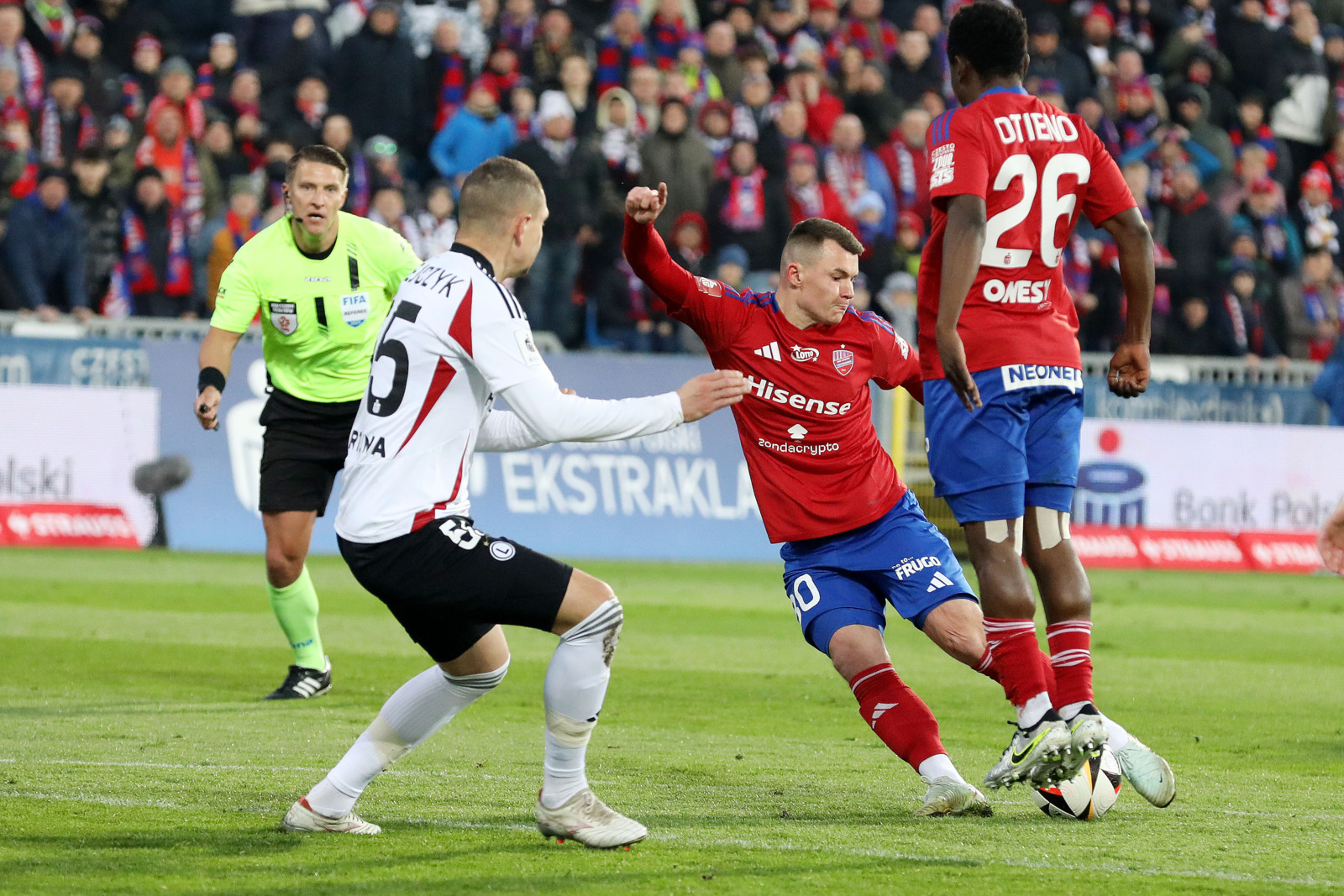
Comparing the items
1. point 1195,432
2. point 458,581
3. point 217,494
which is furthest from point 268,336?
point 1195,432

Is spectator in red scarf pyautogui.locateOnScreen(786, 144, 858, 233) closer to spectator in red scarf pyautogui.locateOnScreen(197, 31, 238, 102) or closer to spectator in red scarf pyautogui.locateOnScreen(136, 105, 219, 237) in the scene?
spectator in red scarf pyautogui.locateOnScreen(136, 105, 219, 237)

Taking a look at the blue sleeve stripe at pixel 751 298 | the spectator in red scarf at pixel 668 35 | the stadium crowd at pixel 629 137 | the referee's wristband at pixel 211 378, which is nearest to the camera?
the blue sleeve stripe at pixel 751 298

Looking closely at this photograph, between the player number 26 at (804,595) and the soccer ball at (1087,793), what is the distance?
0.97 metres

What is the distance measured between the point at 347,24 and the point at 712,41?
3907 mm

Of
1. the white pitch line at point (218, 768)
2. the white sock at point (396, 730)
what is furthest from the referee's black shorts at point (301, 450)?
the white sock at point (396, 730)

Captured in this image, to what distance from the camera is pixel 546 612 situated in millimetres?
4750

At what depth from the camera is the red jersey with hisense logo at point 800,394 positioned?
19.4 ft

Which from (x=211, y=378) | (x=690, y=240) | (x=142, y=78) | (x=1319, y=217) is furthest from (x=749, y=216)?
(x=211, y=378)

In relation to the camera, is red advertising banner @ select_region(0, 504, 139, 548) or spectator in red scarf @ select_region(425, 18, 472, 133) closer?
red advertising banner @ select_region(0, 504, 139, 548)

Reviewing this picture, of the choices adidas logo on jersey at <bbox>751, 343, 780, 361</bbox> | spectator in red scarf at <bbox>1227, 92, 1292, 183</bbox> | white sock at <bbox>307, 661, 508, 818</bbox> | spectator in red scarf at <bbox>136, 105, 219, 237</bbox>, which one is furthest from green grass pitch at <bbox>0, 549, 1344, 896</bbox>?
spectator in red scarf at <bbox>1227, 92, 1292, 183</bbox>

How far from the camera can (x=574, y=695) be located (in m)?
4.80

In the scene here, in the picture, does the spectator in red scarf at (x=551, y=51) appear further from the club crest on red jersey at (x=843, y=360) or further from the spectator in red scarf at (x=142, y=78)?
the club crest on red jersey at (x=843, y=360)

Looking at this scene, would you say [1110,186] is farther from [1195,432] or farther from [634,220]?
[1195,432]

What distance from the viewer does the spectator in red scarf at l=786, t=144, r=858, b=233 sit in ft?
55.1
